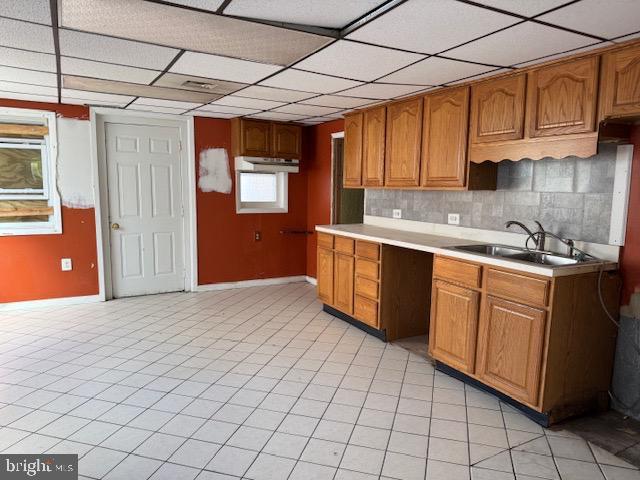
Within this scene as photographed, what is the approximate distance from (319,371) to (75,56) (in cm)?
269

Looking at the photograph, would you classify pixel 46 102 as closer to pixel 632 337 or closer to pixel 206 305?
pixel 206 305

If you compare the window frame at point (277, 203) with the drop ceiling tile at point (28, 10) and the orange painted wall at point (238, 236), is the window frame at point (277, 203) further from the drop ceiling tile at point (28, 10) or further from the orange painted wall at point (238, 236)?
the drop ceiling tile at point (28, 10)

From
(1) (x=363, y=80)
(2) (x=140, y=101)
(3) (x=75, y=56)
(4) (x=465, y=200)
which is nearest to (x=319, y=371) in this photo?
(4) (x=465, y=200)

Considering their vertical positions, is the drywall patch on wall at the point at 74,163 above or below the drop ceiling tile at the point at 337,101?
below

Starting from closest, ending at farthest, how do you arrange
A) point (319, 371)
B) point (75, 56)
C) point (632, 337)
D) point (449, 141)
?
1. point (632, 337)
2. point (75, 56)
3. point (319, 371)
4. point (449, 141)

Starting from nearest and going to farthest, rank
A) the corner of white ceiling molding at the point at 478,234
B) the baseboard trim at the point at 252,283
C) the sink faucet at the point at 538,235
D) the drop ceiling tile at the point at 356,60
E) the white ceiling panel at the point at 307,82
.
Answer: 1. the drop ceiling tile at the point at 356,60
2. the corner of white ceiling molding at the point at 478,234
3. the sink faucet at the point at 538,235
4. the white ceiling panel at the point at 307,82
5. the baseboard trim at the point at 252,283

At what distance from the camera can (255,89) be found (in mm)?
3584

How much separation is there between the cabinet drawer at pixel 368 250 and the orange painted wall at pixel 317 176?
5.65 ft

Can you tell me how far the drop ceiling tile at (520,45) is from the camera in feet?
7.00

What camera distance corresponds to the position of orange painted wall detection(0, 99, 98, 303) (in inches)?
174

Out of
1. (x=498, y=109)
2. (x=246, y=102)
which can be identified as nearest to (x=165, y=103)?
(x=246, y=102)

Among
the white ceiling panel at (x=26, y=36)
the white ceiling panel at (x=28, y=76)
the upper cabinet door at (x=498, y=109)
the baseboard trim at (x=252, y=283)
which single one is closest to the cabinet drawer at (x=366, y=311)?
the upper cabinet door at (x=498, y=109)

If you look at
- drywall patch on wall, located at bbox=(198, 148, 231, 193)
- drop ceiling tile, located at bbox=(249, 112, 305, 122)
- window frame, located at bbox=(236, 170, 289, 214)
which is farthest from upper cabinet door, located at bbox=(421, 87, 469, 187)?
drywall patch on wall, located at bbox=(198, 148, 231, 193)

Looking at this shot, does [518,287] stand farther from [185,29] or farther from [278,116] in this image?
[278,116]
